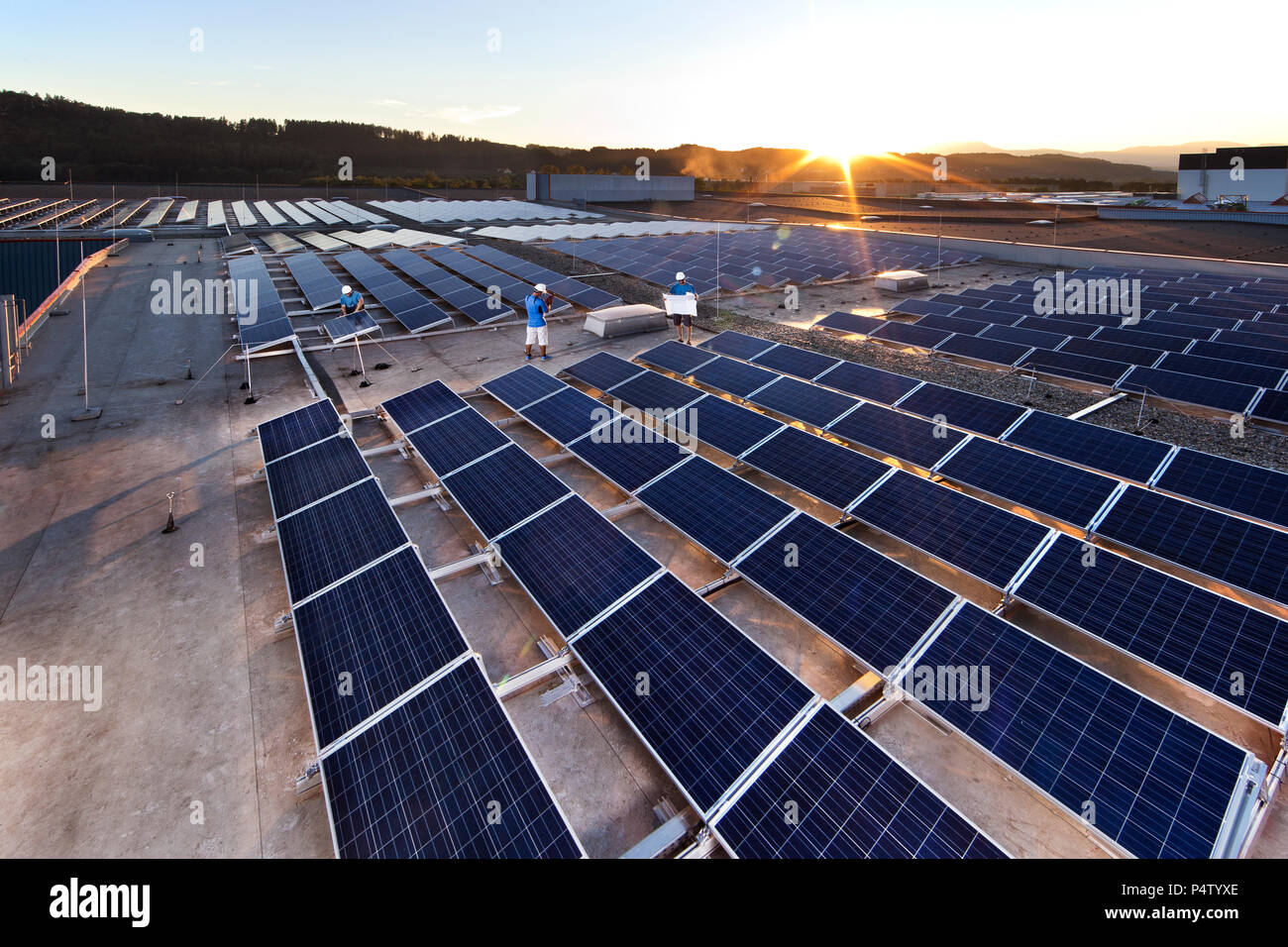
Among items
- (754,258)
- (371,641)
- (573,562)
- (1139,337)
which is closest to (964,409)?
(573,562)

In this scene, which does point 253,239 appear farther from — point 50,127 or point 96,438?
point 50,127

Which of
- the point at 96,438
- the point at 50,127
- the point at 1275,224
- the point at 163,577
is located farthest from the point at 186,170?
the point at 1275,224

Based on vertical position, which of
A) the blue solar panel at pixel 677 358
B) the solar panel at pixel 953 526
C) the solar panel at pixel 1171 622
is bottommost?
the solar panel at pixel 1171 622

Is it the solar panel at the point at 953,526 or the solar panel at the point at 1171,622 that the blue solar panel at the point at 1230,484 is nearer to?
the solar panel at the point at 1171,622

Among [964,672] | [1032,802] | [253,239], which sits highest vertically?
[253,239]

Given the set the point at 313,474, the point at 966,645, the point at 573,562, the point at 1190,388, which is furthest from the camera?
the point at 1190,388

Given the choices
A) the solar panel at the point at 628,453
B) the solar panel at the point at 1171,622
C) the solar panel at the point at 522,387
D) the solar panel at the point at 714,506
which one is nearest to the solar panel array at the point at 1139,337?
the solar panel at the point at 1171,622

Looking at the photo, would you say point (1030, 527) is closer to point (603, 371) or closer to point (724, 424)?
point (724, 424)
